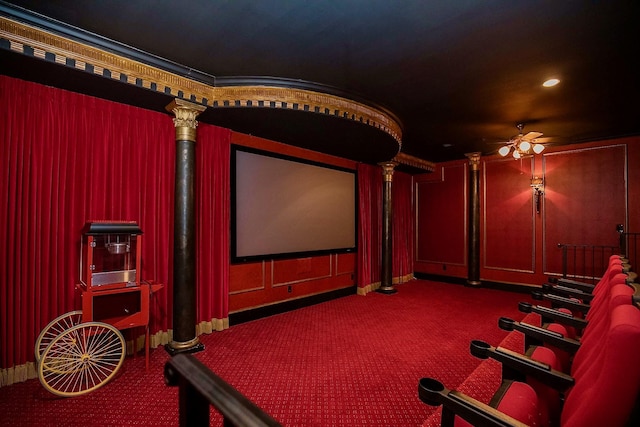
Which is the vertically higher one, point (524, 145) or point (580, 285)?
point (524, 145)

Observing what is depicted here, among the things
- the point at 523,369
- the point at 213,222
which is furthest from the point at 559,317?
the point at 213,222

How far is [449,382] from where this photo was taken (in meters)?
2.51

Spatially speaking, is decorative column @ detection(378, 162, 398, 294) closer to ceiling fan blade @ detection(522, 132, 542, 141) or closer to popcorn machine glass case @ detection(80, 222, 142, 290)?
ceiling fan blade @ detection(522, 132, 542, 141)

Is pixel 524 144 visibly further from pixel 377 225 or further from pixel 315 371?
pixel 315 371

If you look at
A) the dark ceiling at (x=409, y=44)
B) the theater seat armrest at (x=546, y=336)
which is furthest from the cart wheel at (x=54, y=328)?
the theater seat armrest at (x=546, y=336)

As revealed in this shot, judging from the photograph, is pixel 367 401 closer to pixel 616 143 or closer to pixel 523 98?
pixel 523 98

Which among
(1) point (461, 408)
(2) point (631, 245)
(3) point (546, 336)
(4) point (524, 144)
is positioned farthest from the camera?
(2) point (631, 245)

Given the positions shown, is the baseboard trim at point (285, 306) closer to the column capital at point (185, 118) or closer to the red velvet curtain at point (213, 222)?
the red velvet curtain at point (213, 222)

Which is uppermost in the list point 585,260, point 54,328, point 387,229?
point 387,229

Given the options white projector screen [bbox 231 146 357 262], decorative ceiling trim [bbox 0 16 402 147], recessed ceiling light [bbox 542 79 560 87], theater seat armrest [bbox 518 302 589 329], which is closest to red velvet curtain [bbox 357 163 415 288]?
white projector screen [bbox 231 146 357 262]

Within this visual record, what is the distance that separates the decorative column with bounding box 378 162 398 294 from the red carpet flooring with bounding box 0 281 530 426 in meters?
1.33

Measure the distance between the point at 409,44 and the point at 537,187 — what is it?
462cm

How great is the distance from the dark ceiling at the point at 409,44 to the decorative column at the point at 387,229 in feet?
6.77

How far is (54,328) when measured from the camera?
103 inches
